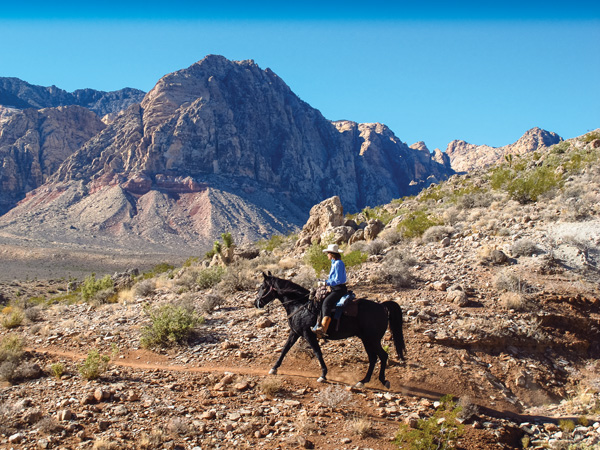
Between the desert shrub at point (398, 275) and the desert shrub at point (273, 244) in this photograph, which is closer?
the desert shrub at point (398, 275)

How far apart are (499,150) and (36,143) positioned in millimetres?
159856

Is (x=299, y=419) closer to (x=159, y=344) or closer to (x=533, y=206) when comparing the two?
(x=159, y=344)

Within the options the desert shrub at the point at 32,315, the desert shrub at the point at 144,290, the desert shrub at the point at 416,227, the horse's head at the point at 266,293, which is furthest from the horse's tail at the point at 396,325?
the desert shrub at the point at 32,315

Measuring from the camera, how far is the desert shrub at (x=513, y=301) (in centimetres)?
1034

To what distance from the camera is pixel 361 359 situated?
8.84m

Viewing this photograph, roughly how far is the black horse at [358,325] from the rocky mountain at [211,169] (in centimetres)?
8456

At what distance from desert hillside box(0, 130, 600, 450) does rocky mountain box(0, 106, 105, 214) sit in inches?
5003

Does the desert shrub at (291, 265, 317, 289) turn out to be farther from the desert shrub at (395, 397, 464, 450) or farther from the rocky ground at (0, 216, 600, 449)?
the desert shrub at (395, 397, 464, 450)

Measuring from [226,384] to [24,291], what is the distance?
36.7 meters

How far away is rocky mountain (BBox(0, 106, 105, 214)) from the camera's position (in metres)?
123

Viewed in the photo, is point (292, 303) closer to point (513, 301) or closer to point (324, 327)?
point (324, 327)

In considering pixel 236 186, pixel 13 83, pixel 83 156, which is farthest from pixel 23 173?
pixel 13 83

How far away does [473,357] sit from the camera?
8953mm

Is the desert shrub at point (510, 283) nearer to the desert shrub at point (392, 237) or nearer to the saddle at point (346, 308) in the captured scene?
the saddle at point (346, 308)
